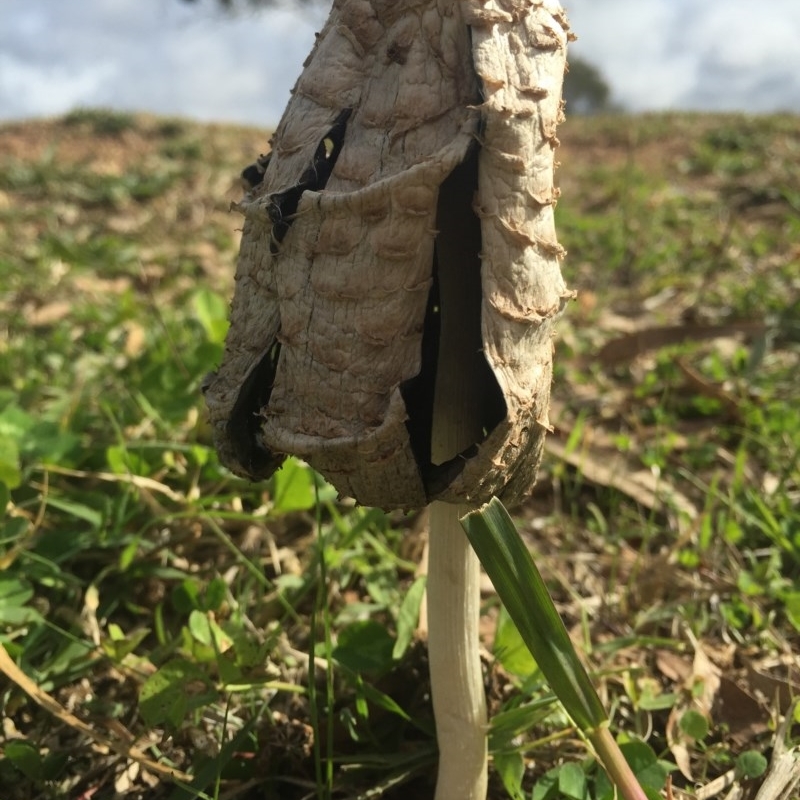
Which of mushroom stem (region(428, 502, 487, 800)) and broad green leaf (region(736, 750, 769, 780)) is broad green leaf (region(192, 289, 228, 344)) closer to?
mushroom stem (region(428, 502, 487, 800))

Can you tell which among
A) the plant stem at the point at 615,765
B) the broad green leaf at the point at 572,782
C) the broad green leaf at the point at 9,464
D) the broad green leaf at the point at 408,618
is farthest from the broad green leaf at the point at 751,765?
the broad green leaf at the point at 9,464

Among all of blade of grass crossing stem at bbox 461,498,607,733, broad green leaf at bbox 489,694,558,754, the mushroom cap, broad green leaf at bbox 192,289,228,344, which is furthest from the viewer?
broad green leaf at bbox 192,289,228,344

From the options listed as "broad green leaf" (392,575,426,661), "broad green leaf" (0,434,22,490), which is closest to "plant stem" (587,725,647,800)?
"broad green leaf" (392,575,426,661)

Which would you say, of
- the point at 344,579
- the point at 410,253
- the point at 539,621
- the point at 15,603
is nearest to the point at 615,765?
the point at 539,621

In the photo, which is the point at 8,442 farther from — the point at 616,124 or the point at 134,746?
the point at 616,124

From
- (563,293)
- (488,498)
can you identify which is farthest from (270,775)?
(563,293)

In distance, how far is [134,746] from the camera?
84.3 inches

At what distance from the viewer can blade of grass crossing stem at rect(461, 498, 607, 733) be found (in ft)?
5.11

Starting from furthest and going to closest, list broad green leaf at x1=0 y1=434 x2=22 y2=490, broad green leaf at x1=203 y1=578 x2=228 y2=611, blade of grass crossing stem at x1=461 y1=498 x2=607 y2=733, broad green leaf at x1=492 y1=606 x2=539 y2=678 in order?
A: broad green leaf at x1=0 y1=434 x2=22 y2=490, broad green leaf at x1=203 y1=578 x2=228 y2=611, broad green leaf at x1=492 y1=606 x2=539 y2=678, blade of grass crossing stem at x1=461 y1=498 x2=607 y2=733

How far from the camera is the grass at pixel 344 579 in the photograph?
212cm

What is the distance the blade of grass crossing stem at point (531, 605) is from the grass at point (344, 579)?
1.36 ft

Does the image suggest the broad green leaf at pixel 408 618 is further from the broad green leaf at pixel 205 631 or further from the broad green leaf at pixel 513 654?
the broad green leaf at pixel 205 631

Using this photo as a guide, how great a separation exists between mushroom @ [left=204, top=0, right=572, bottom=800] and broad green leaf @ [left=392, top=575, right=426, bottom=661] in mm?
728

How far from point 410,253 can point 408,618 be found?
1.23 m
